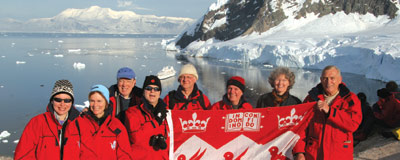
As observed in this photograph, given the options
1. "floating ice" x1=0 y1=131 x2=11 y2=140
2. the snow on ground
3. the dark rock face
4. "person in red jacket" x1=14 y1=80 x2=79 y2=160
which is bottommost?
"floating ice" x1=0 y1=131 x2=11 y2=140

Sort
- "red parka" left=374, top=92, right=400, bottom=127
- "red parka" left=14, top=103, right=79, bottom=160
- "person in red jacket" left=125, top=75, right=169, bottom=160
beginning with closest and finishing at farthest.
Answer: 1. "red parka" left=14, top=103, right=79, bottom=160
2. "person in red jacket" left=125, top=75, right=169, bottom=160
3. "red parka" left=374, top=92, right=400, bottom=127

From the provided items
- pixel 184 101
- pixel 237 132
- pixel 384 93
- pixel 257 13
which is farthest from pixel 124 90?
pixel 257 13

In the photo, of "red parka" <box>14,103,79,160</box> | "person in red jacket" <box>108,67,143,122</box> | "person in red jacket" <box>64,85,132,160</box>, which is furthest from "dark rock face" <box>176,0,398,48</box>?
"red parka" <box>14,103,79,160</box>

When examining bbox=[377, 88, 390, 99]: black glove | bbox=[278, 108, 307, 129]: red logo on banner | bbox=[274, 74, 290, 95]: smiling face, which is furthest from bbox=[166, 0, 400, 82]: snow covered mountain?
bbox=[274, 74, 290, 95]: smiling face

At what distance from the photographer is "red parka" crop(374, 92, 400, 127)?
582 centimetres

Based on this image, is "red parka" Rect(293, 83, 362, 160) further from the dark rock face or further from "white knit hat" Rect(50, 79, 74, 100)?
the dark rock face

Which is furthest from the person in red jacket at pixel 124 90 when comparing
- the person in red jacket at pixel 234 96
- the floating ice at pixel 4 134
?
the floating ice at pixel 4 134

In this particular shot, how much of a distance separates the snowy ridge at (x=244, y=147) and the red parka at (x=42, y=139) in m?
1.40

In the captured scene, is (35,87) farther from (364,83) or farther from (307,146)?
(364,83)

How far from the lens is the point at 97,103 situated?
8.87ft

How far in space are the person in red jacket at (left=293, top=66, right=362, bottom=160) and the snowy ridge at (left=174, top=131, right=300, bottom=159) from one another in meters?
0.36

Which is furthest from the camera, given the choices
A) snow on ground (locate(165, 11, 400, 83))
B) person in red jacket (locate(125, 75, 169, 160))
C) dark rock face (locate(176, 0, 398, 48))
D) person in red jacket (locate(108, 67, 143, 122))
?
dark rock face (locate(176, 0, 398, 48))

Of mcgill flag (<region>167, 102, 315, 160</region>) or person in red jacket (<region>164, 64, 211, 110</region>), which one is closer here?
mcgill flag (<region>167, 102, 315, 160</region>)

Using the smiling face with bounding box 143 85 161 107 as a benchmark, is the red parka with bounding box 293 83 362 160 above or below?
below
